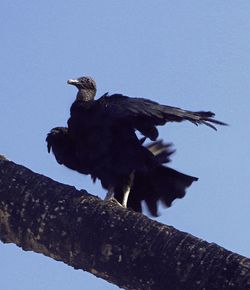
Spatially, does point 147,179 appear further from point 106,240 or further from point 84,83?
point 106,240

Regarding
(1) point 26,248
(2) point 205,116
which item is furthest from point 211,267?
(2) point 205,116

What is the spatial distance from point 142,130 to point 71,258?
1.57 metres

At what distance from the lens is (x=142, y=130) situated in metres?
4.76

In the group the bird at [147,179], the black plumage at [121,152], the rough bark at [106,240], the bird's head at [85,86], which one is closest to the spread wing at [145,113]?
the black plumage at [121,152]

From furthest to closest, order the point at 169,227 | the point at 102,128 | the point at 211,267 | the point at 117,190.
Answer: the point at 117,190 → the point at 102,128 → the point at 169,227 → the point at 211,267

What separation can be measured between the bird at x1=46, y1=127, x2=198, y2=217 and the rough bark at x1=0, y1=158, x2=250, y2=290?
1744 mm

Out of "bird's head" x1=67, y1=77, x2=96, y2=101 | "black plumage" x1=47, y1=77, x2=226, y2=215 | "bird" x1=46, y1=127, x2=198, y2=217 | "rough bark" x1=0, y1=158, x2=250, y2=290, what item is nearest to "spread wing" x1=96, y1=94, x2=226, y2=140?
"black plumage" x1=47, y1=77, x2=226, y2=215

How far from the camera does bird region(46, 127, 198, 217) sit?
17.5ft

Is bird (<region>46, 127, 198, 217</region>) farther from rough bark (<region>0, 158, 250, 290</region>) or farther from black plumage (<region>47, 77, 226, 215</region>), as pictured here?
rough bark (<region>0, 158, 250, 290</region>)

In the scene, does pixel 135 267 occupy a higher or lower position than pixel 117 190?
lower

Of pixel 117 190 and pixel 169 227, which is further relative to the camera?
pixel 117 190

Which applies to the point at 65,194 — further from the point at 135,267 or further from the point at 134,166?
the point at 134,166

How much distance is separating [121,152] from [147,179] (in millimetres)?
379

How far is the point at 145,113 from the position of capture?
4395 mm
